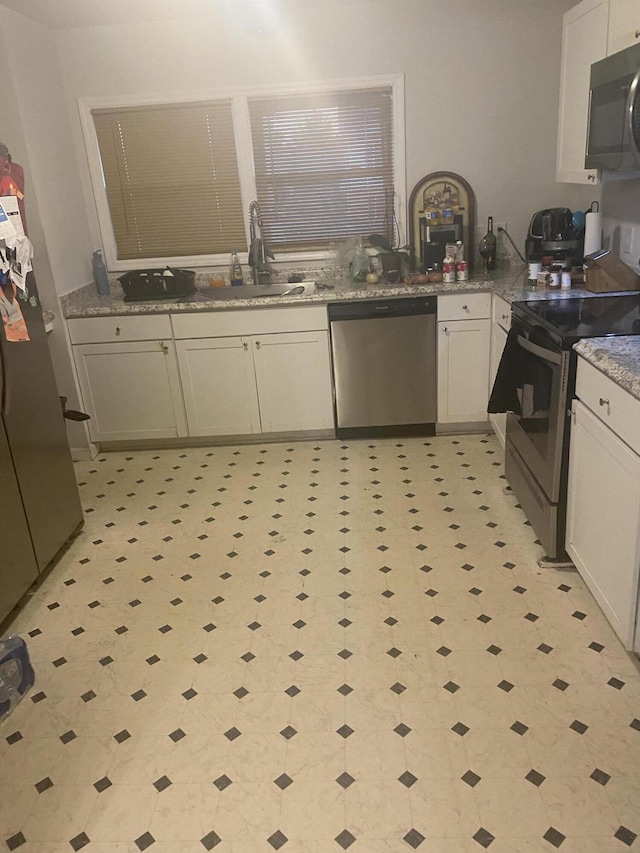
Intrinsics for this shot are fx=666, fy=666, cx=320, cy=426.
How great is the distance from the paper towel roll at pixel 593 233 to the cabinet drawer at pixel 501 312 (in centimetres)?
50

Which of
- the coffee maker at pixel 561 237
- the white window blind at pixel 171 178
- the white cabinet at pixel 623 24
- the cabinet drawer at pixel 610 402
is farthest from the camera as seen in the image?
the white window blind at pixel 171 178

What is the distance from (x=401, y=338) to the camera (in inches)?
151

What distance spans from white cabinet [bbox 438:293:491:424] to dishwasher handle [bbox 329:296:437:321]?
0.09 meters

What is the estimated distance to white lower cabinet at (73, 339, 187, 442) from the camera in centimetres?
399

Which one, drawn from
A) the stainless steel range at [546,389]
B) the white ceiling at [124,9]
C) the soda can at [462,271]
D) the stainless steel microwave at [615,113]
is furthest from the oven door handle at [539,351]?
the white ceiling at [124,9]

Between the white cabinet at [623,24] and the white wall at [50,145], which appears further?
the white wall at [50,145]

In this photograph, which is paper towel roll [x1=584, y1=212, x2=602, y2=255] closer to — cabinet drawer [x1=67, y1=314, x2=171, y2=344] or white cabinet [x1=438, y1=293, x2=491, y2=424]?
white cabinet [x1=438, y1=293, x2=491, y2=424]

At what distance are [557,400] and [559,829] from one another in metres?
1.41

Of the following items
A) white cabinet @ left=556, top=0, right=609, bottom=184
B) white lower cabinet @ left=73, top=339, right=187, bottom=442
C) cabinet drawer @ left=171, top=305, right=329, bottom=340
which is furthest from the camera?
white lower cabinet @ left=73, top=339, right=187, bottom=442

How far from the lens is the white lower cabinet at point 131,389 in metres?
3.99

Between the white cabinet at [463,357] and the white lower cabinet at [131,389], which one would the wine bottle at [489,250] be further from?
the white lower cabinet at [131,389]

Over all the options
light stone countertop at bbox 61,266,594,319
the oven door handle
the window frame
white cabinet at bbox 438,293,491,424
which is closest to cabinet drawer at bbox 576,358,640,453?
the oven door handle

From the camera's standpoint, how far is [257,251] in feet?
13.7

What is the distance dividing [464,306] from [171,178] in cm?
203
